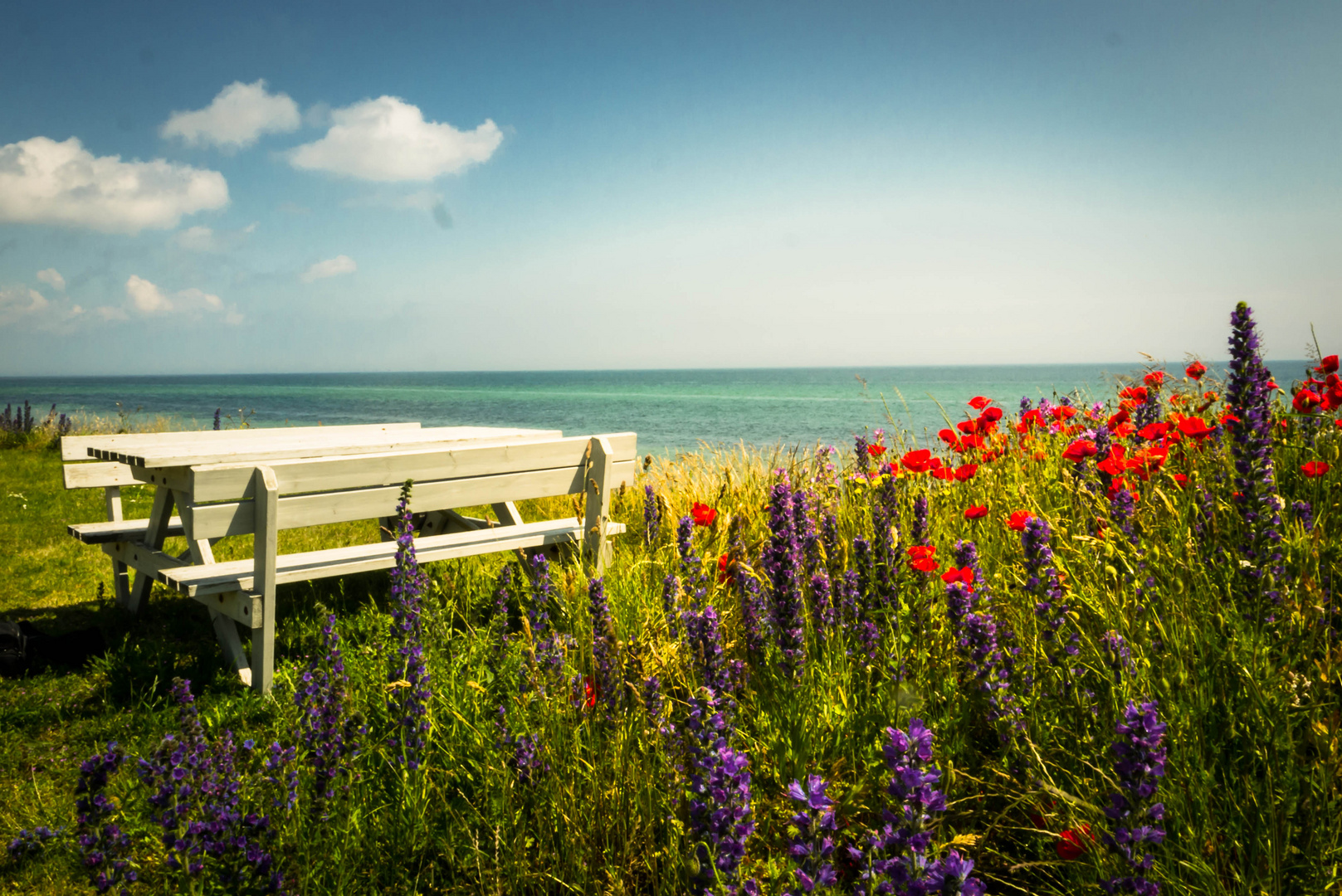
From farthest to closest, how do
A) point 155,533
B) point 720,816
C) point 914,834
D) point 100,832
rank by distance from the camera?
point 155,533
point 100,832
point 720,816
point 914,834

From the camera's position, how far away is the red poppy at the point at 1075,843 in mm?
1353

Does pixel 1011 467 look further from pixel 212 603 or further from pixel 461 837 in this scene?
pixel 212 603

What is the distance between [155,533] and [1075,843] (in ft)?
13.9

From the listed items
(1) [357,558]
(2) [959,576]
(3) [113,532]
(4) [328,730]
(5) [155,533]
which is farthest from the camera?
(3) [113,532]

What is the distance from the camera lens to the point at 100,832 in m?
1.54

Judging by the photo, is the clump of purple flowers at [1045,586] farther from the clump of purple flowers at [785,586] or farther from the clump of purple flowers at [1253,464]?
the clump of purple flowers at [785,586]

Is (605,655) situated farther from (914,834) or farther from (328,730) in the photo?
(914,834)

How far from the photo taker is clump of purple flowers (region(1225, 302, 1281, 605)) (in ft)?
5.90

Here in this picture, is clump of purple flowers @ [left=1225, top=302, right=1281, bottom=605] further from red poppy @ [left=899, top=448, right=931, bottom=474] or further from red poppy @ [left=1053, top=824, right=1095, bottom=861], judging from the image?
red poppy @ [left=899, top=448, right=931, bottom=474]

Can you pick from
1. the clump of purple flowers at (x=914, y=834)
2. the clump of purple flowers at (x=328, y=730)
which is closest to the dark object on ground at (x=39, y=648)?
the clump of purple flowers at (x=328, y=730)

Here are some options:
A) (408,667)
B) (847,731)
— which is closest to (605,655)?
(408,667)

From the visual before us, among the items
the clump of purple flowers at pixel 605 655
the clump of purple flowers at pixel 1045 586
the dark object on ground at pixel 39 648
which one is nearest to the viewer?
the clump of purple flowers at pixel 1045 586

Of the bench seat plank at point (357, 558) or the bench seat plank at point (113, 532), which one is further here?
the bench seat plank at point (113, 532)

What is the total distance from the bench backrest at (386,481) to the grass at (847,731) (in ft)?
2.12
